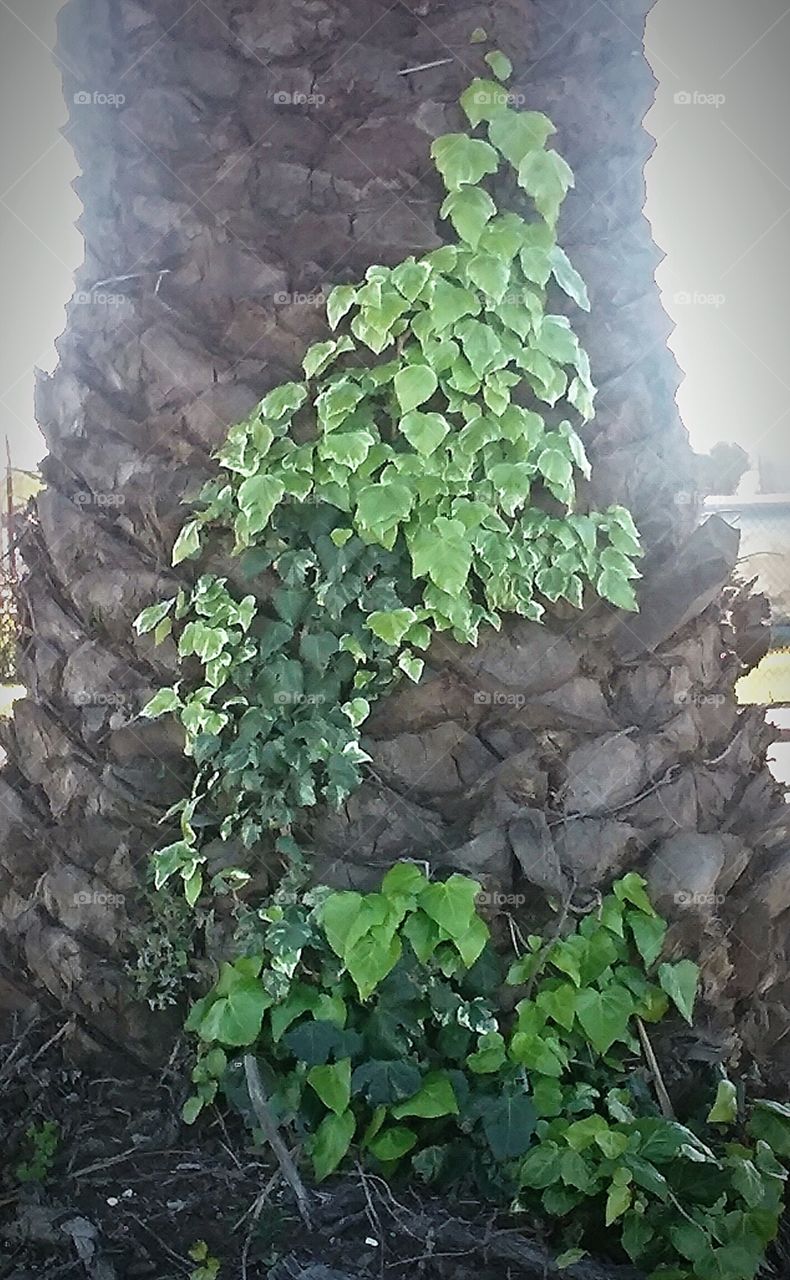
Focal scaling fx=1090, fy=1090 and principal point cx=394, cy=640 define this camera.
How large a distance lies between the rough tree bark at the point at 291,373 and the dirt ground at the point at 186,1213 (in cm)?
14

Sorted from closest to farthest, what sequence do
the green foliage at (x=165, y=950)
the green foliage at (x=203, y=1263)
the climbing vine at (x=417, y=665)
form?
the green foliage at (x=203, y=1263), the climbing vine at (x=417, y=665), the green foliage at (x=165, y=950)

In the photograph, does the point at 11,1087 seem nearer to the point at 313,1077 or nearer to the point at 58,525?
the point at 313,1077

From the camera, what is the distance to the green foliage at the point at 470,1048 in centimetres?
158

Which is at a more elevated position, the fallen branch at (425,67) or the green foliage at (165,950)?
the fallen branch at (425,67)

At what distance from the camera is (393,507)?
1.69 metres

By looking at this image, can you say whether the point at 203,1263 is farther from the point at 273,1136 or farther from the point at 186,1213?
the point at 273,1136

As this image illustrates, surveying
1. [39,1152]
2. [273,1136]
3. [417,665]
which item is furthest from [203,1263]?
[417,665]

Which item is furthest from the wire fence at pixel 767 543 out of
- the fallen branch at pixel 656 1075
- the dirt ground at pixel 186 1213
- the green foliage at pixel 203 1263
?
the green foliage at pixel 203 1263

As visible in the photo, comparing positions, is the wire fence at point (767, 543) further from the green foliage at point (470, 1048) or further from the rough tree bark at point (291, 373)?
the green foliage at point (470, 1048)

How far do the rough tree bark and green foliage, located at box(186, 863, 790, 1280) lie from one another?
0.36ft

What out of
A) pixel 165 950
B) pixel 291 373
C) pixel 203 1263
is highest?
pixel 291 373

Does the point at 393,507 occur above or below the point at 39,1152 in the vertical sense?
above

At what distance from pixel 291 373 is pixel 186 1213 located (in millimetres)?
1310

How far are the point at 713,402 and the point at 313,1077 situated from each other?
1268 mm
